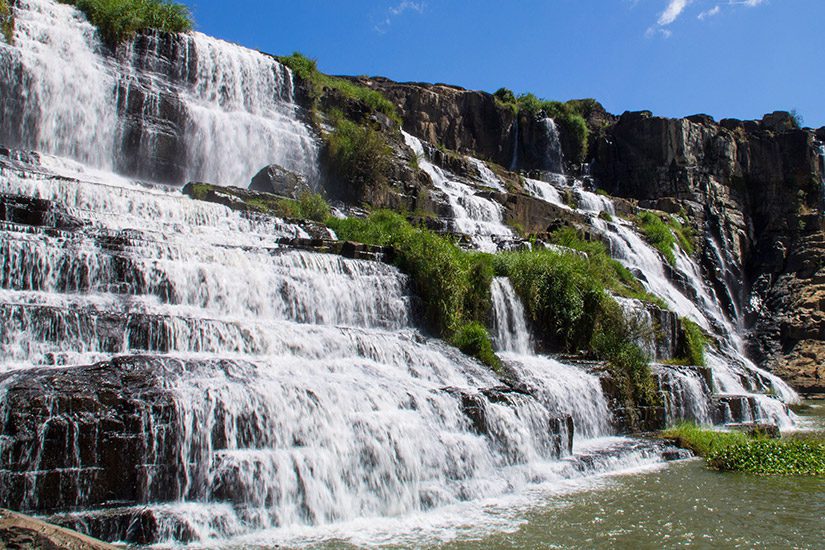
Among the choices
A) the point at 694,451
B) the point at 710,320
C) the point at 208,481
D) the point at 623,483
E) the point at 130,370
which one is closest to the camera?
the point at 208,481

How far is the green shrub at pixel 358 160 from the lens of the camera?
91.6ft

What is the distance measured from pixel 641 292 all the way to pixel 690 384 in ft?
27.0

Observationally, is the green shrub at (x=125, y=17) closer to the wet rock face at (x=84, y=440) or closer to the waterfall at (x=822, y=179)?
the wet rock face at (x=84, y=440)

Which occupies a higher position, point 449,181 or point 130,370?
point 449,181

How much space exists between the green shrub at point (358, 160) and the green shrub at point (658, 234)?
14706mm

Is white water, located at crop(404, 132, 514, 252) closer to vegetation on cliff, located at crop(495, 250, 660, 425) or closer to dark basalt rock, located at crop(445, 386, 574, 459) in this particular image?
vegetation on cliff, located at crop(495, 250, 660, 425)

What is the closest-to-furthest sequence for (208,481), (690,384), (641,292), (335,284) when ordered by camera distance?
(208,481), (335,284), (690,384), (641,292)

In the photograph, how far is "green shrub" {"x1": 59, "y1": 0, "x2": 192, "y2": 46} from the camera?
24875 millimetres

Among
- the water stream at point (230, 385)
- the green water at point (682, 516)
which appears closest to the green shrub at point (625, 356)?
the water stream at point (230, 385)

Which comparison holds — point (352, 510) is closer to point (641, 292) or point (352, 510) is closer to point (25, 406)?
point (25, 406)

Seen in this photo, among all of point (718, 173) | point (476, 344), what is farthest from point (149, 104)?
point (718, 173)

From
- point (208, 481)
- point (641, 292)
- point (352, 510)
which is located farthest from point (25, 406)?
point (641, 292)

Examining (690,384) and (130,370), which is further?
(690,384)

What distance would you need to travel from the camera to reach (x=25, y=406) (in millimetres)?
7738
